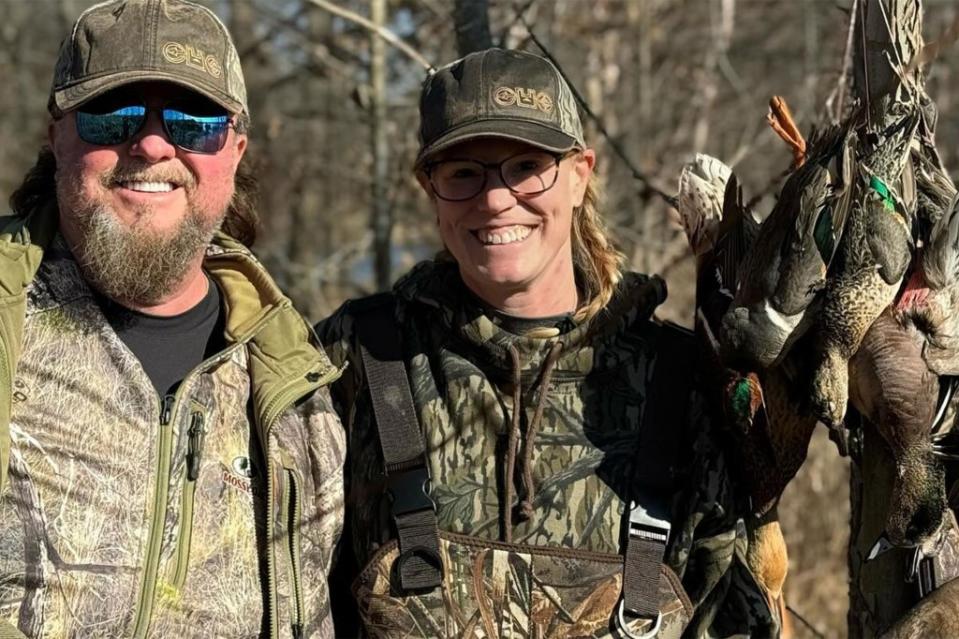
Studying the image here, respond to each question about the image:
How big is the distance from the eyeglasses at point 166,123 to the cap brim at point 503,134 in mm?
598

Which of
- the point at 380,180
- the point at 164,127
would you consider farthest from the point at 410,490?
the point at 380,180

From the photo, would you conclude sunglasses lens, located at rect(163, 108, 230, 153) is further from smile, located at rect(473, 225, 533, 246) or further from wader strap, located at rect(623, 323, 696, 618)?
wader strap, located at rect(623, 323, 696, 618)

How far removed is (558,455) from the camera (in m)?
3.60

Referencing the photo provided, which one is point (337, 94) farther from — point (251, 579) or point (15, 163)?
point (15, 163)

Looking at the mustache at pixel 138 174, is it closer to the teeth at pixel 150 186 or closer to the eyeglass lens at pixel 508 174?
the teeth at pixel 150 186

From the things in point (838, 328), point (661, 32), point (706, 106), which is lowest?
point (838, 328)

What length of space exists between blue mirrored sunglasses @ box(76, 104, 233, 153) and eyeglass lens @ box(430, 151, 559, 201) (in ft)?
2.11

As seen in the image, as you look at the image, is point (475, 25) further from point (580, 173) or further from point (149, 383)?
point (149, 383)

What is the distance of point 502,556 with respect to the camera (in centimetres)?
352

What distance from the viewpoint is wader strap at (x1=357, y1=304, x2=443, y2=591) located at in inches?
138

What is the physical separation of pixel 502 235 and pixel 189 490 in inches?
43.8

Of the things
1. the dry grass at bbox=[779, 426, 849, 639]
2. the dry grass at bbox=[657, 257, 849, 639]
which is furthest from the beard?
the dry grass at bbox=[779, 426, 849, 639]

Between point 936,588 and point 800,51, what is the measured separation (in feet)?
32.7

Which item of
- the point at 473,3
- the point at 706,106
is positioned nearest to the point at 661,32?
the point at 706,106
